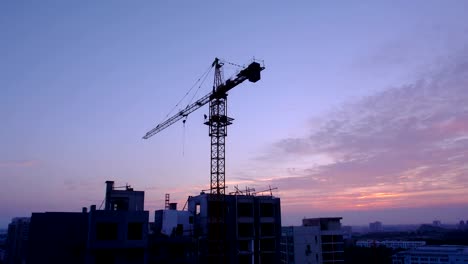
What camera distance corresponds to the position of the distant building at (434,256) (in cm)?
15200

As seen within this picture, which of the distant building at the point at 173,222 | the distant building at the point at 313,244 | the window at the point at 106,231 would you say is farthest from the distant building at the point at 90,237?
the distant building at the point at 313,244

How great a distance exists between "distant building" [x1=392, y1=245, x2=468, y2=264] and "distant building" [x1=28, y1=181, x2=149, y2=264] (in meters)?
146

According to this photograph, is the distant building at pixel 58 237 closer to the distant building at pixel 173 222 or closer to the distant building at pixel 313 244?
the distant building at pixel 173 222

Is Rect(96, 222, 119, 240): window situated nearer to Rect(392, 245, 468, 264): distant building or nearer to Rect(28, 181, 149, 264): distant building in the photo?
Rect(28, 181, 149, 264): distant building

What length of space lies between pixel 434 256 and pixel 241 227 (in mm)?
130300

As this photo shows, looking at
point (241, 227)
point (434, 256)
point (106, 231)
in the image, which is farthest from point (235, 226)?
point (434, 256)

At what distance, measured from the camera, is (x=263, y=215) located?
71.7 metres

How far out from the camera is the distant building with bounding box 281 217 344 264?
300 feet

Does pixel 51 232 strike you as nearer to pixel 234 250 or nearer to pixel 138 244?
pixel 138 244

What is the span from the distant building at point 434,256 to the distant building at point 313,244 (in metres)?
86.5

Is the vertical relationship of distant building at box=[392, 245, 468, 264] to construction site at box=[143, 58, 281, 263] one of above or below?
below

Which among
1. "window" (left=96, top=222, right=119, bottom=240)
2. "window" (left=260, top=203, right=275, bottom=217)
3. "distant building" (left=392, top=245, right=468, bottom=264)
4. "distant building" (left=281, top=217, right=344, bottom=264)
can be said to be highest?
"window" (left=260, top=203, right=275, bottom=217)

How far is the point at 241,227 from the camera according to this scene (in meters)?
69.9

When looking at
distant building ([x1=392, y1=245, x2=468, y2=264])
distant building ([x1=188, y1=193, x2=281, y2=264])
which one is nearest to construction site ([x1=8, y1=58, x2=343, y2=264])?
distant building ([x1=188, y1=193, x2=281, y2=264])
